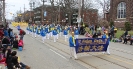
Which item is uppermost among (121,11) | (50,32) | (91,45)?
(121,11)

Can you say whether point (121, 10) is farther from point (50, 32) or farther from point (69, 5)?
point (50, 32)

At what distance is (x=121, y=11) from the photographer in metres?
47.9

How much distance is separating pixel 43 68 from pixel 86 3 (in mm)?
53697

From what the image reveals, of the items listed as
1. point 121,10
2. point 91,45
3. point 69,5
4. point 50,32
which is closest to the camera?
point 91,45

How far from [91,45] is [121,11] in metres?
35.4

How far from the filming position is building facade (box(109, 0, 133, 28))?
44750 millimetres

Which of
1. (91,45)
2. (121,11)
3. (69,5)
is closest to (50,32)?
(91,45)

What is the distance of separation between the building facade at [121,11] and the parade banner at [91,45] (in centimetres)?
3131

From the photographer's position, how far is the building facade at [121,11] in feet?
147

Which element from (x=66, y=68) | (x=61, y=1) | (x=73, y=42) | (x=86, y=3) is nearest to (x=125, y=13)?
(x=86, y=3)

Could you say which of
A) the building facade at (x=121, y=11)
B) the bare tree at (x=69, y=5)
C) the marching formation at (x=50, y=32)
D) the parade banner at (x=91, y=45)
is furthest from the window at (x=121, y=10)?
the parade banner at (x=91, y=45)

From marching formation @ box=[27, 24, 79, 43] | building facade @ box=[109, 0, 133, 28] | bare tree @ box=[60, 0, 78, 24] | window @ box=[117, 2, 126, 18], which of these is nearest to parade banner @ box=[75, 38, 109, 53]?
marching formation @ box=[27, 24, 79, 43]

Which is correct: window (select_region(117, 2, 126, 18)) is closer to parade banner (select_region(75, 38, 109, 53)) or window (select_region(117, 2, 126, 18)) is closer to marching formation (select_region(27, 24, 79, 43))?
marching formation (select_region(27, 24, 79, 43))

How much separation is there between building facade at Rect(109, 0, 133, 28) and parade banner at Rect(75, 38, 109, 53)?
103ft
